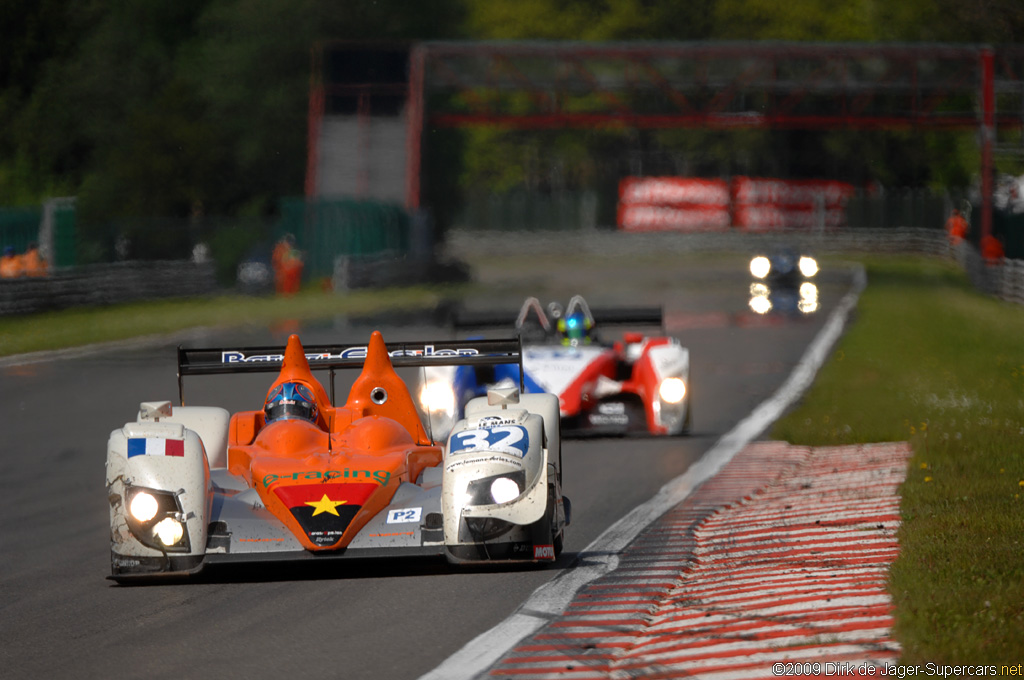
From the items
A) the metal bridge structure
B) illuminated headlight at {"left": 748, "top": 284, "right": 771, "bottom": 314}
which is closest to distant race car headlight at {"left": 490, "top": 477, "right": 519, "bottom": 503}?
illuminated headlight at {"left": 748, "top": 284, "right": 771, "bottom": 314}

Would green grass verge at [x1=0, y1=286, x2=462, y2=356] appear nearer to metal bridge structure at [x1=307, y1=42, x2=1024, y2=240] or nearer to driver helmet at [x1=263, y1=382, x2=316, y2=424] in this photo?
metal bridge structure at [x1=307, y1=42, x2=1024, y2=240]

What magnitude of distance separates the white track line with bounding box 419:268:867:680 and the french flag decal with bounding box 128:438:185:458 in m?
1.72

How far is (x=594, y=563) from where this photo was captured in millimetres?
7695

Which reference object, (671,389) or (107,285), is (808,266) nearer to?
(107,285)

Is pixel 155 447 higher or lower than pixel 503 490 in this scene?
higher

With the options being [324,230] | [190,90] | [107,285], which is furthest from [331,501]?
[190,90]

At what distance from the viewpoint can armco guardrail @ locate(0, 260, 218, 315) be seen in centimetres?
2589

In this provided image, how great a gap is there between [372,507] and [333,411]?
1549 mm

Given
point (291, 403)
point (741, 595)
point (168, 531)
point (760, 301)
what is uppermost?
point (291, 403)

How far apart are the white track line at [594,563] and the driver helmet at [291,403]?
5.35 ft

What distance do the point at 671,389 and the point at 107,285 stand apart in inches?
780

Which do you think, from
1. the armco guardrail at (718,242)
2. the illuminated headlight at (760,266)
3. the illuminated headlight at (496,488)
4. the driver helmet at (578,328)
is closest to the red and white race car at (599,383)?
the driver helmet at (578,328)

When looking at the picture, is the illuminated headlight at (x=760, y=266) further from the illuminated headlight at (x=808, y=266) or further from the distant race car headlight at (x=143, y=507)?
the distant race car headlight at (x=143, y=507)

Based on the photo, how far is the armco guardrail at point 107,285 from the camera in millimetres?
25891
